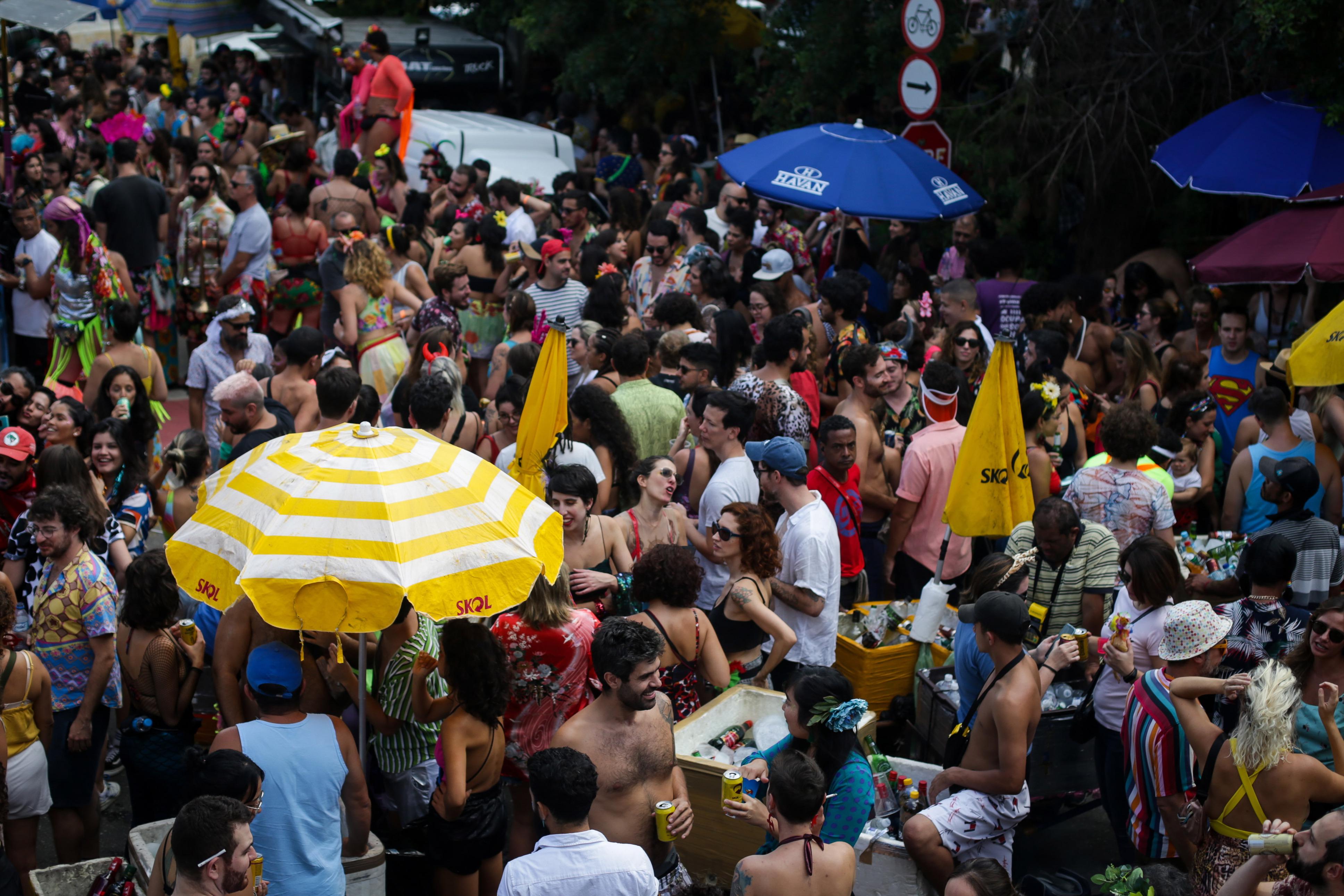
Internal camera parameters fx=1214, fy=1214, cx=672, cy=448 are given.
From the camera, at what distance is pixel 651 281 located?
9.75 meters

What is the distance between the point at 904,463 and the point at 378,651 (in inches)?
126

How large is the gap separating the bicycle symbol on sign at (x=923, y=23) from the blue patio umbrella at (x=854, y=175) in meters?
0.86

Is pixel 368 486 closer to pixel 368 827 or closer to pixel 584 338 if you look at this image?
pixel 368 827

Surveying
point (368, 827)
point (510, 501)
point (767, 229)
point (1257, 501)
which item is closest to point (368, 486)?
point (510, 501)

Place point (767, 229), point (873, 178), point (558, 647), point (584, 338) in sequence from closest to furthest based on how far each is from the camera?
1. point (558, 647)
2. point (584, 338)
3. point (873, 178)
4. point (767, 229)

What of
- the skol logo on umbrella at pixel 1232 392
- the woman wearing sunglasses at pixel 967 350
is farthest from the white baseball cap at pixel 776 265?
the skol logo on umbrella at pixel 1232 392

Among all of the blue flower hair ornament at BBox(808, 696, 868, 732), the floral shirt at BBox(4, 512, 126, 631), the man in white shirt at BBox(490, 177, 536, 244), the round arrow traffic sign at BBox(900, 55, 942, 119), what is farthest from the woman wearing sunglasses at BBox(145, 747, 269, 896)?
the round arrow traffic sign at BBox(900, 55, 942, 119)

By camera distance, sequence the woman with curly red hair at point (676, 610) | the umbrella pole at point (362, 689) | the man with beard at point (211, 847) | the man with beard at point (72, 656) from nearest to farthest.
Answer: the man with beard at point (211, 847) < the umbrella pole at point (362, 689) < the woman with curly red hair at point (676, 610) < the man with beard at point (72, 656)

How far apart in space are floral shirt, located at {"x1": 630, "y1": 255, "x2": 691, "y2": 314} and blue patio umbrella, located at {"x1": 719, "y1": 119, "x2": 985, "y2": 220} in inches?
32.0

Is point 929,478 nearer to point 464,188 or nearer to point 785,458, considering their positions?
point 785,458

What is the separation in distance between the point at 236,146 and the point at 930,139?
8553mm

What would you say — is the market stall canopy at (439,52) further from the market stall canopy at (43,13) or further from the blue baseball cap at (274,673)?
the blue baseball cap at (274,673)

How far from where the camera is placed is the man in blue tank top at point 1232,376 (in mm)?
7844

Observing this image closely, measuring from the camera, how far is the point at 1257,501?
689 cm
